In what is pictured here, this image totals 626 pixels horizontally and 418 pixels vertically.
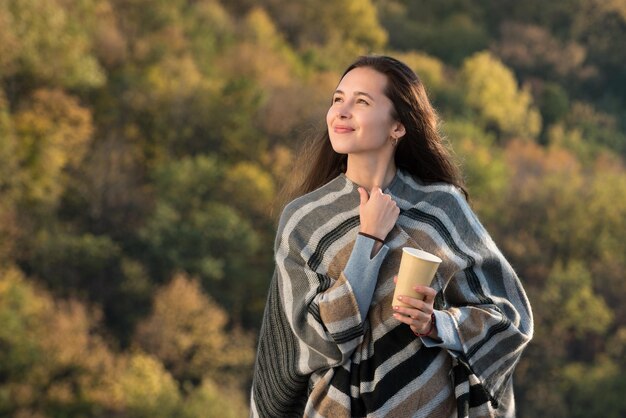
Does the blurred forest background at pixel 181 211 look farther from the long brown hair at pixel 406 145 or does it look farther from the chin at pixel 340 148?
the chin at pixel 340 148

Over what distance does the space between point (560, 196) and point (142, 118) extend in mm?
12273

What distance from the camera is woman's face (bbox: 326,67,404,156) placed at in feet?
8.55

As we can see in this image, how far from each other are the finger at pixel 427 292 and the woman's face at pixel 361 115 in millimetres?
373

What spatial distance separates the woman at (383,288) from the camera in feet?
8.25

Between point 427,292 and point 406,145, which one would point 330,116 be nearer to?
point 406,145

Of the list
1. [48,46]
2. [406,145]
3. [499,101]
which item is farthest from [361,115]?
[499,101]

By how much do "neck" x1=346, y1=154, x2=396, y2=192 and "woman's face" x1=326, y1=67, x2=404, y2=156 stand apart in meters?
0.02

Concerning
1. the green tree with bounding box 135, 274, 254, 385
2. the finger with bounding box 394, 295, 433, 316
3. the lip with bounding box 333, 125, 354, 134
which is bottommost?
the finger with bounding box 394, 295, 433, 316

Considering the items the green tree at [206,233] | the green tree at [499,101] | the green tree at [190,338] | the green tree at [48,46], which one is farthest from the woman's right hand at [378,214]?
the green tree at [499,101]

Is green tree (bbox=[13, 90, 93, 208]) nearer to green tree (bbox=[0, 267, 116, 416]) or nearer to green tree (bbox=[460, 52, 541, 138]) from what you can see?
green tree (bbox=[0, 267, 116, 416])

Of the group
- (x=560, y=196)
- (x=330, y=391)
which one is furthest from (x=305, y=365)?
(x=560, y=196)

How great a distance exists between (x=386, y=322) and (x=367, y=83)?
494mm

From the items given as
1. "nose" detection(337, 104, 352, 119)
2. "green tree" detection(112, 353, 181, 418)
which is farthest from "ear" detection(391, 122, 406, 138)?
"green tree" detection(112, 353, 181, 418)

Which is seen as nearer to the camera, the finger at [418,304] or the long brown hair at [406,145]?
the finger at [418,304]
